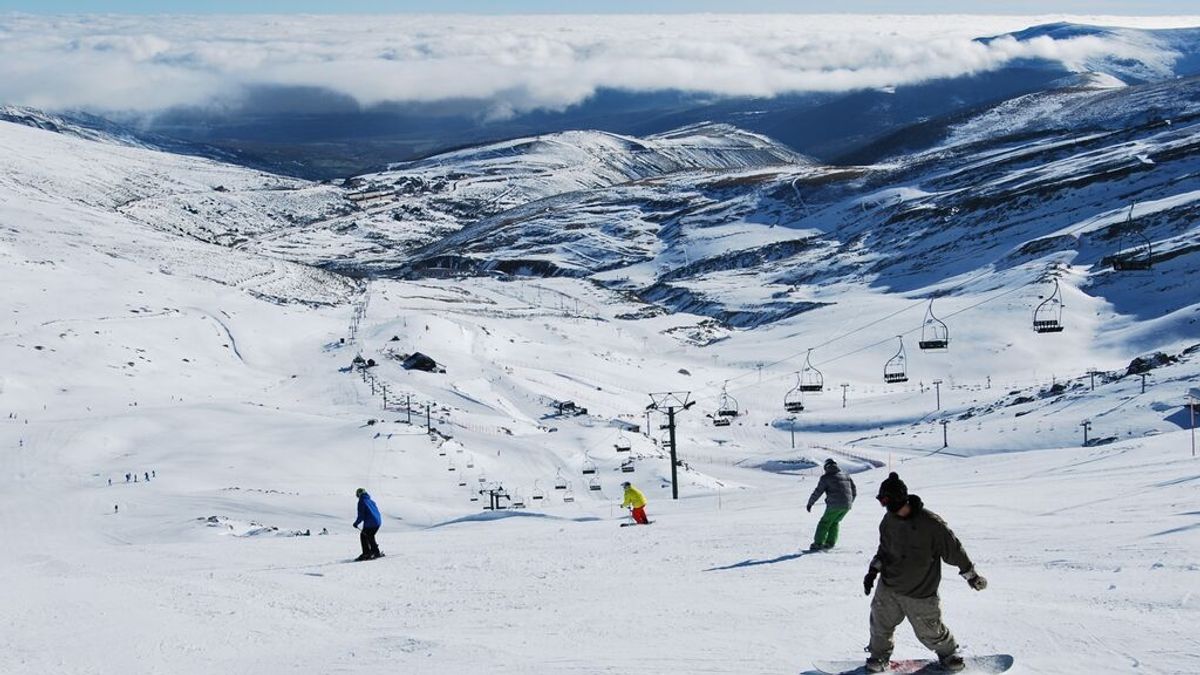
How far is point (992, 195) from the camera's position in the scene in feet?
515

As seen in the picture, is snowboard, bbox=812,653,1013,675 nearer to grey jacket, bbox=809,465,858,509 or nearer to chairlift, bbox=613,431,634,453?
grey jacket, bbox=809,465,858,509

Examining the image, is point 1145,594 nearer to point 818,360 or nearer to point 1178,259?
point 818,360

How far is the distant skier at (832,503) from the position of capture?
17234mm

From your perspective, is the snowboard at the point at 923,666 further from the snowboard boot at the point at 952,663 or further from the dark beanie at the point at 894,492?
the dark beanie at the point at 894,492

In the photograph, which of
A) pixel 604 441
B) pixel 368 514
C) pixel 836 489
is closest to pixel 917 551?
pixel 836 489

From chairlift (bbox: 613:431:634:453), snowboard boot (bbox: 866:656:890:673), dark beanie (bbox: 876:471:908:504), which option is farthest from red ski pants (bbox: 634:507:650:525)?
chairlift (bbox: 613:431:634:453)

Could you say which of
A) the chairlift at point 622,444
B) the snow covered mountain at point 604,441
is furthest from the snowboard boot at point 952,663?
the chairlift at point 622,444

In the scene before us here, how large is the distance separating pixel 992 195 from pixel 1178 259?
2339 inches

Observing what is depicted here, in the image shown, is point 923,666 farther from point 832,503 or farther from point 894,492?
point 832,503

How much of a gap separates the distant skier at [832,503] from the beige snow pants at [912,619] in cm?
726

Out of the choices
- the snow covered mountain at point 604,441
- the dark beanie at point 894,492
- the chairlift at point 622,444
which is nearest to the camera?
the dark beanie at point 894,492

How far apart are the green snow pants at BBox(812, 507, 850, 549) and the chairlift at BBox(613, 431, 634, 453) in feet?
141

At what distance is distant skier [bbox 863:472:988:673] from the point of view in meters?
9.56

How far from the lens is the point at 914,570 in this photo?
9.70 m
